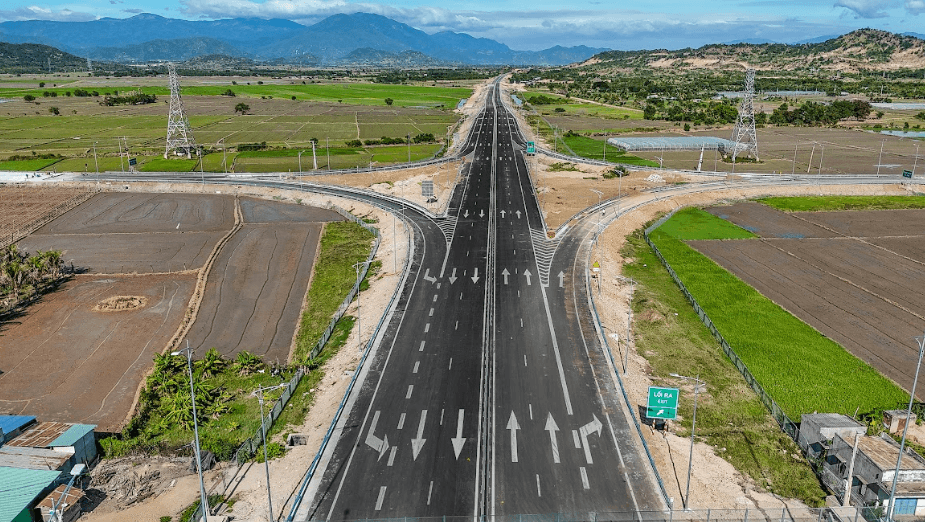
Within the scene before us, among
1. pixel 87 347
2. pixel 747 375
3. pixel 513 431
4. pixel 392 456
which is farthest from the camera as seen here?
pixel 87 347

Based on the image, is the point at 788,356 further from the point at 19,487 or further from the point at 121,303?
the point at 121,303

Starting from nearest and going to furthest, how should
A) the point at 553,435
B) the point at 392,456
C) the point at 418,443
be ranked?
the point at 392,456, the point at 418,443, the point at 553,435

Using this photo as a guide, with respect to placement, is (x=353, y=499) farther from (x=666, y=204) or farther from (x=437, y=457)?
(x=666, y=204)

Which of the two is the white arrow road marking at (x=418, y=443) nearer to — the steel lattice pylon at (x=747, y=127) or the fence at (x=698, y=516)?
the fence at (x=698, y=516)

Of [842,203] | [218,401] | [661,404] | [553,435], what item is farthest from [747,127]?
[218,401]

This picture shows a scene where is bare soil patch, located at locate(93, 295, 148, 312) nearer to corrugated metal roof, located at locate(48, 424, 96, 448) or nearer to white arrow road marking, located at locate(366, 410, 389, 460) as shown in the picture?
corrugated metal roof, located at locate(48, 424, 96, 448)

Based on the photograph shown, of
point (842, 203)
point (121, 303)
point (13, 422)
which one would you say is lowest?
point (13, 422)
